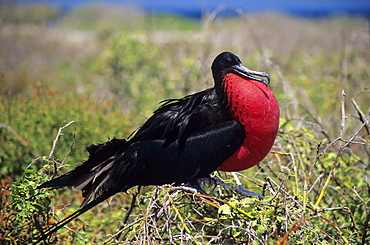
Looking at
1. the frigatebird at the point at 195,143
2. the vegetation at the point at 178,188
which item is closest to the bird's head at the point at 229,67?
the frigatebird at the point at 195,143

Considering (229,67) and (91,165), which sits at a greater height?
(229,67)

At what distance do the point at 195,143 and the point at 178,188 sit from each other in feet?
1.21

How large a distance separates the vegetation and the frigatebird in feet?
0.40

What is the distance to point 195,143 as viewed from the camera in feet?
7.51

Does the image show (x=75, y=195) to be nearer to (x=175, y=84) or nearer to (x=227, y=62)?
(x=227, y=62)

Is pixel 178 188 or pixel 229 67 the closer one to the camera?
pixel 178 188

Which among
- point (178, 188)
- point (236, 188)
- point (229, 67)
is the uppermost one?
point (229, 67)

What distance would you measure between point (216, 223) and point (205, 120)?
554mm

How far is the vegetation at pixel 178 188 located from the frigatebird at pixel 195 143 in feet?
0.40

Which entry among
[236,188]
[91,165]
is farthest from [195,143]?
[91,165]

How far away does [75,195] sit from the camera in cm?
368

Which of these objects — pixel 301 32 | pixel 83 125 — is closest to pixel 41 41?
pixel 301 32

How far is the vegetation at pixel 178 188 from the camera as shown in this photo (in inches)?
77.3

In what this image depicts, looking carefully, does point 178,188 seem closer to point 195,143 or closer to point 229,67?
point 195,143
